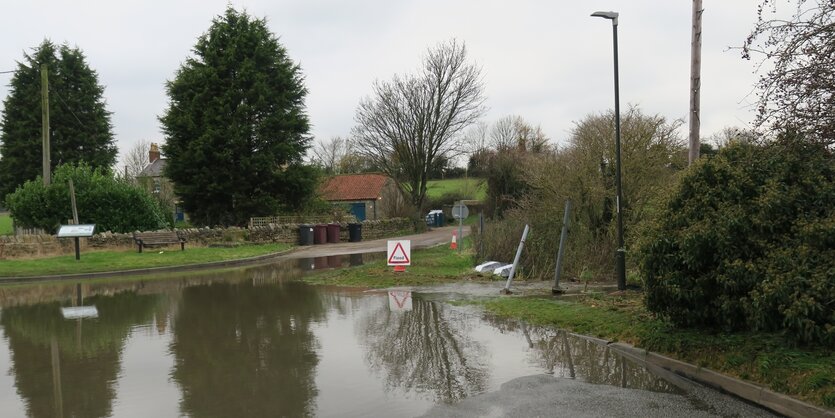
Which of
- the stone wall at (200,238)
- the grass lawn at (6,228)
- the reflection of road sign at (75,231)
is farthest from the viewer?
the grass lawn at (6,228)

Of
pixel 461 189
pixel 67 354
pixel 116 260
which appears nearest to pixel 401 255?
pixel 67 354

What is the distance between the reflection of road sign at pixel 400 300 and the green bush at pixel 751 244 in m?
5.65

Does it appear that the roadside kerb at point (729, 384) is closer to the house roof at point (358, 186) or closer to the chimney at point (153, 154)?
the house roof at point (358, 186)

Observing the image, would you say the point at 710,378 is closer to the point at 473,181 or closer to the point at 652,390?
the point at 652,390

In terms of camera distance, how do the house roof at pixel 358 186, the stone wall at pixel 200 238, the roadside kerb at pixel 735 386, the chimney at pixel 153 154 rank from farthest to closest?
the chimney at pixel 153 154, the house roof at pixel 358 186, the stone wall at pixel 200 238, the roadside kerb at pixel 735 386

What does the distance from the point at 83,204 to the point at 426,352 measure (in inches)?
997

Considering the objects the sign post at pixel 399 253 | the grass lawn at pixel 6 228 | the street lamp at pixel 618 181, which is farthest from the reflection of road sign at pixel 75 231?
the grass lawn at pixel 6 228

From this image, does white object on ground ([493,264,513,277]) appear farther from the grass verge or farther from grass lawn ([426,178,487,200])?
grass lawn ([426,178,487,200])

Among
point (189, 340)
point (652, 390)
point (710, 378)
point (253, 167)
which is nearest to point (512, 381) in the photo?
point (652, 390)

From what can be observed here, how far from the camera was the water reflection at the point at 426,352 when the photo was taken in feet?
23.0

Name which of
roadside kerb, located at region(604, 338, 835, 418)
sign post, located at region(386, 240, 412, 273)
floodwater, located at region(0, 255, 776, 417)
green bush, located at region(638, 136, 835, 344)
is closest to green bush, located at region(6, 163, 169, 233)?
floodwater, located at region(0, 255, 776, 417)

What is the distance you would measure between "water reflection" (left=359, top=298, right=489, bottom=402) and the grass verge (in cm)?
162

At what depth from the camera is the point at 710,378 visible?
22.4 feet

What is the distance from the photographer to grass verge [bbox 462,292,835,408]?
591 centimetres
